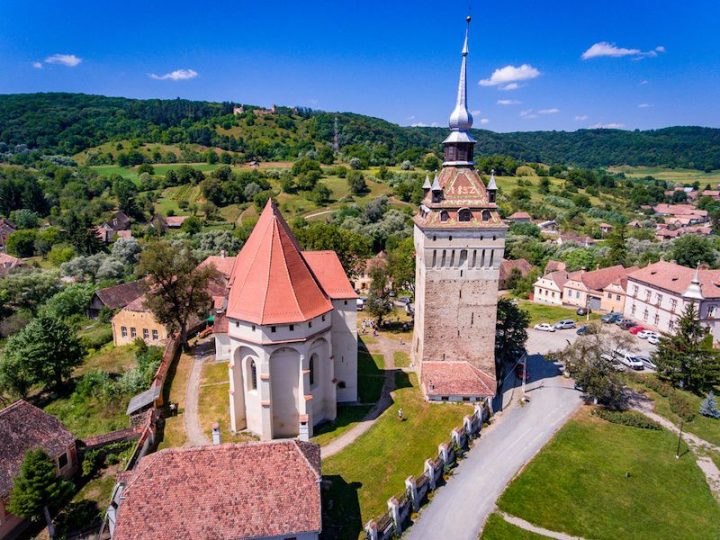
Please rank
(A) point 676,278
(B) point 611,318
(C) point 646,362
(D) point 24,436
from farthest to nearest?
(B) point 611,318, (A) point 676,278, (C) point 646,362, (D) point 24,436

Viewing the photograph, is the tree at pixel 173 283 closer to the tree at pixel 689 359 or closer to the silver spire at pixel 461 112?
the silver spire at pixel 461 112

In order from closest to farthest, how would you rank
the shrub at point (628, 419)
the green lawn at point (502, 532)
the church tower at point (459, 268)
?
the green lawn at point (502, 532) → the church tower at point (459, 268) → the shrub at point (628, 419)

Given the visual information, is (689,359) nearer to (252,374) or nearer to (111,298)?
(252,374)

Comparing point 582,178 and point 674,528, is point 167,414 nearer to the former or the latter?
point 674,528

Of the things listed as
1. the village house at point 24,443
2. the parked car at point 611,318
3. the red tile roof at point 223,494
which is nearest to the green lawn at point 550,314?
the parked car at point 611,318

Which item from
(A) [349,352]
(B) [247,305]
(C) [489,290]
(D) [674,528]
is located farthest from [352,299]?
(D) [674,528]

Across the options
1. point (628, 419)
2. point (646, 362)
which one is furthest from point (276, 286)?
point (646, 362)

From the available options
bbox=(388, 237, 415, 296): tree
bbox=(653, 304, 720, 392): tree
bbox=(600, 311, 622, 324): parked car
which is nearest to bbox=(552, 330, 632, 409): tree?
bbox=(653, 304, 720, 392): tree

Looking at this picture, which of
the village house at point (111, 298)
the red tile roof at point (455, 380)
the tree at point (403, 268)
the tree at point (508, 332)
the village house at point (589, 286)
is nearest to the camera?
the red tile roof at point (455, 380)

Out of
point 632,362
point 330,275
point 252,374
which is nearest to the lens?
point 252,374
